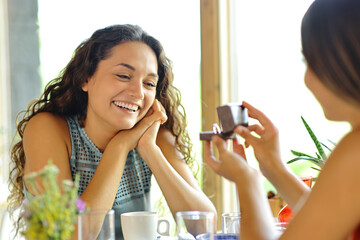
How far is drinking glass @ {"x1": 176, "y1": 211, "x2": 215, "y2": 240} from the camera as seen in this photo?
101 centimetres

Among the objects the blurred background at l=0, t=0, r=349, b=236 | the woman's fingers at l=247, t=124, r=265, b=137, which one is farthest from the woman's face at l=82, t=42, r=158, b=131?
the woman's fingers at l=247, t=124, r=265, b=137

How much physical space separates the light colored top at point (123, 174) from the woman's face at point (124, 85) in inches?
5.6

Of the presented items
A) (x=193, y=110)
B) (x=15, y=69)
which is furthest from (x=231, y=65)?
(x=15, y=69)

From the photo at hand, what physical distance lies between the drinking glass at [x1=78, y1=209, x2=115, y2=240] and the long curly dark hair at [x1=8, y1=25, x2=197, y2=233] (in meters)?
1.02

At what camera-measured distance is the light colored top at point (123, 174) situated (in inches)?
77.4

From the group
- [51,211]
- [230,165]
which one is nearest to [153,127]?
[230,165]

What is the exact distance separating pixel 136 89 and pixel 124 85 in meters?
0.05

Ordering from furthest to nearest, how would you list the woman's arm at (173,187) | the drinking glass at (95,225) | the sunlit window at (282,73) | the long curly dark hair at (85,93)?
the sunlit window at (282,73)
the long curly dark hair at (85,93)
the woman's arm at (173,187)
the drinking glass at (95,225)

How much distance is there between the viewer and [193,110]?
119 inches

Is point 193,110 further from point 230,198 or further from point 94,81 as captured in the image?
Answer: point 94,81

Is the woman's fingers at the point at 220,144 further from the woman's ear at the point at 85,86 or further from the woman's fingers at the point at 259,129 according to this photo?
the woman's ear at the point at 85,86

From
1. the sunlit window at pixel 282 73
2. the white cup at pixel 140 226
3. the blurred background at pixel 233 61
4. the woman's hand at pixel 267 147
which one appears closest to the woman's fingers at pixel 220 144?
the woman's hand at pixel 267 147

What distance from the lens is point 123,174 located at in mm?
2051

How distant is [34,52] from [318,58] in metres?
3.60
